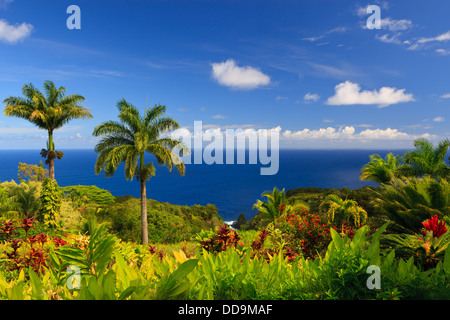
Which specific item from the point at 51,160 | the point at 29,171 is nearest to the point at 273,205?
the point at 51,160

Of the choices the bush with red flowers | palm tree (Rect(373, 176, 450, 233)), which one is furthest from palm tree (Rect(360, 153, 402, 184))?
the bush with red flowers

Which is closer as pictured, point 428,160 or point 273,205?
point 273,205

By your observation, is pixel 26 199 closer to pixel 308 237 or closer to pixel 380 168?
pixel 308 237

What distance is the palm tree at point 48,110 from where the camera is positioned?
19.7 meters

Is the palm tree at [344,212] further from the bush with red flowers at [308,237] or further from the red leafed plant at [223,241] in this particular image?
the red leafed plant at [223,241]

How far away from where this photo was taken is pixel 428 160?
18359 millimetres

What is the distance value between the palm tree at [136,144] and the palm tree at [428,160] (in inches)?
626

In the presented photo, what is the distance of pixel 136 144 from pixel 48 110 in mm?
9740

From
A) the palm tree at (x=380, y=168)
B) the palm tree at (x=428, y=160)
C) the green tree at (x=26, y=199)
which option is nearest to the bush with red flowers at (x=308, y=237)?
the palm tree at (x=428, y=160)

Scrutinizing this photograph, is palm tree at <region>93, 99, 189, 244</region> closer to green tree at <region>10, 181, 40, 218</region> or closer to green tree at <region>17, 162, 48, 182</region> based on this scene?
green tree at <region>10, 181, 40, 218</region>

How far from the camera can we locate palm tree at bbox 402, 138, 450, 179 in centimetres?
1790
